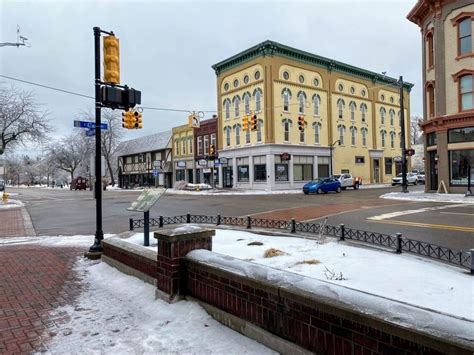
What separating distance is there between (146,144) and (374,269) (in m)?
65.5

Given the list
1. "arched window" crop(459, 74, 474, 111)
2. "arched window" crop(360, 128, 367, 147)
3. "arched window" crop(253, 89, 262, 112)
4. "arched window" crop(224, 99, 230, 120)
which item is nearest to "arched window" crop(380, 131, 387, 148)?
"arched window" crop(360, 128, 367, 147)

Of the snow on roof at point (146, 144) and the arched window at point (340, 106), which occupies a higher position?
the arched window at point (340, 106)

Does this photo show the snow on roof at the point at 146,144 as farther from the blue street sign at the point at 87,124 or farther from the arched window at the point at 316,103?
the blue street sign at the point at 87,124

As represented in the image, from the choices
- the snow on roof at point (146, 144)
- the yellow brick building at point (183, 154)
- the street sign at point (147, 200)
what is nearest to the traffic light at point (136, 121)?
the street sign at point (147, 200)

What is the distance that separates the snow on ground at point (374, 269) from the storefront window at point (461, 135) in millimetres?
21319

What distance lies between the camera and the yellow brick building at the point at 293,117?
136 feet

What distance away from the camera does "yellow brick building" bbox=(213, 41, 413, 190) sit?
1626 inches

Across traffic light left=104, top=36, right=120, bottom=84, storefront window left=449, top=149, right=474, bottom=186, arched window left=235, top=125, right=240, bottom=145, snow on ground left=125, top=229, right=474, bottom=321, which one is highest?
arched window left=235, top=125, right=240, bottom=145

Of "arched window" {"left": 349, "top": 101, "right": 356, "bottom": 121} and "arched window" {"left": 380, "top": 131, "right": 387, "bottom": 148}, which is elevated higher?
"arched window" {"left": 349, "top": 101, "right": 356, "bottom": 121}

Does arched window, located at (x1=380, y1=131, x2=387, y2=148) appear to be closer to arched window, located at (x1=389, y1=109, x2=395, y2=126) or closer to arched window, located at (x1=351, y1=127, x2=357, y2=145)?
arched window, located at (x1=389, y1=109, x2=395, y2=126)

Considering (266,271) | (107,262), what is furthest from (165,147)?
(266,271)

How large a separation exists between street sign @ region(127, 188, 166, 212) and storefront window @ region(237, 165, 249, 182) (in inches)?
1408

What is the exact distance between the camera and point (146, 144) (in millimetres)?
68375

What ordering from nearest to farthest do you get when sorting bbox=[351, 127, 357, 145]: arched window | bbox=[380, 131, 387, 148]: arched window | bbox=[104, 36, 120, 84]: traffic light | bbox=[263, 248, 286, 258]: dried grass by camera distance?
bbox=[263, 248, 286, 258]: dried grass, bbox=[104, 36, 120, 84]: traffic light, bbox=[351, 127, 357, 145]: arched window, bbox=[380, 131, 387, 148]: arched window
